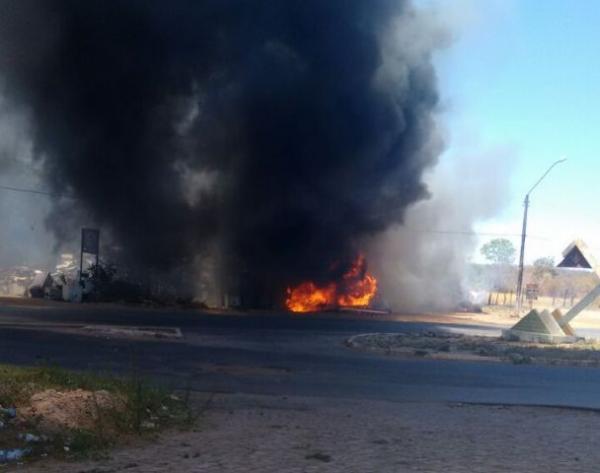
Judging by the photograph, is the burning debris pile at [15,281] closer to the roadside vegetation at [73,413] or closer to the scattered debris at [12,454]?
the roadside vegetation at [73,413]

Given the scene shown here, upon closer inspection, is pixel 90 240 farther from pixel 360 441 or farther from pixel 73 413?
pixel 360 441

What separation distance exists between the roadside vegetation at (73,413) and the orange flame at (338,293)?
30.1 m

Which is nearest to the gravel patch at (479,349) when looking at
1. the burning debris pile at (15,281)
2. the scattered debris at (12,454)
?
the scattered debris at (12,454)

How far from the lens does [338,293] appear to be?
40.9 meters

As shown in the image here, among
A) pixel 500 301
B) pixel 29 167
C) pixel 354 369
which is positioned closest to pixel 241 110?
pixel 29 167

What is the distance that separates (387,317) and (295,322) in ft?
29.8

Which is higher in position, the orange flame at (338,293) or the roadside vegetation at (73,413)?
the orange flame at (338,293)

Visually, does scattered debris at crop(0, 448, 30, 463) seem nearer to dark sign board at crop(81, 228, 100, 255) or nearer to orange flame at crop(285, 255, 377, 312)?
dark sign board at crop(81, 228, 100, 255)

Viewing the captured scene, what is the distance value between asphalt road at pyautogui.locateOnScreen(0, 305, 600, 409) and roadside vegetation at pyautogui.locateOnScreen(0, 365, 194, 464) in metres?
2.09

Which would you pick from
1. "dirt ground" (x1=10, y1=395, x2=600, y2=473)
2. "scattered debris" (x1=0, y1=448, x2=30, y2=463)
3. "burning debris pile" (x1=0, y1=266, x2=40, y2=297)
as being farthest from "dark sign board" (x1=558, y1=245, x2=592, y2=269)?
"burning debris pile" (x1=0, y1=266, x2=40, y2=297)

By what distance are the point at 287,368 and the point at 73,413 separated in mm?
7574

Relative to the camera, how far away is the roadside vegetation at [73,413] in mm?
7141

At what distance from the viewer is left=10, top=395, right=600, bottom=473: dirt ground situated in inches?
279

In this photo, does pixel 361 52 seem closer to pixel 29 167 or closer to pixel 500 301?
pixel 29 167
